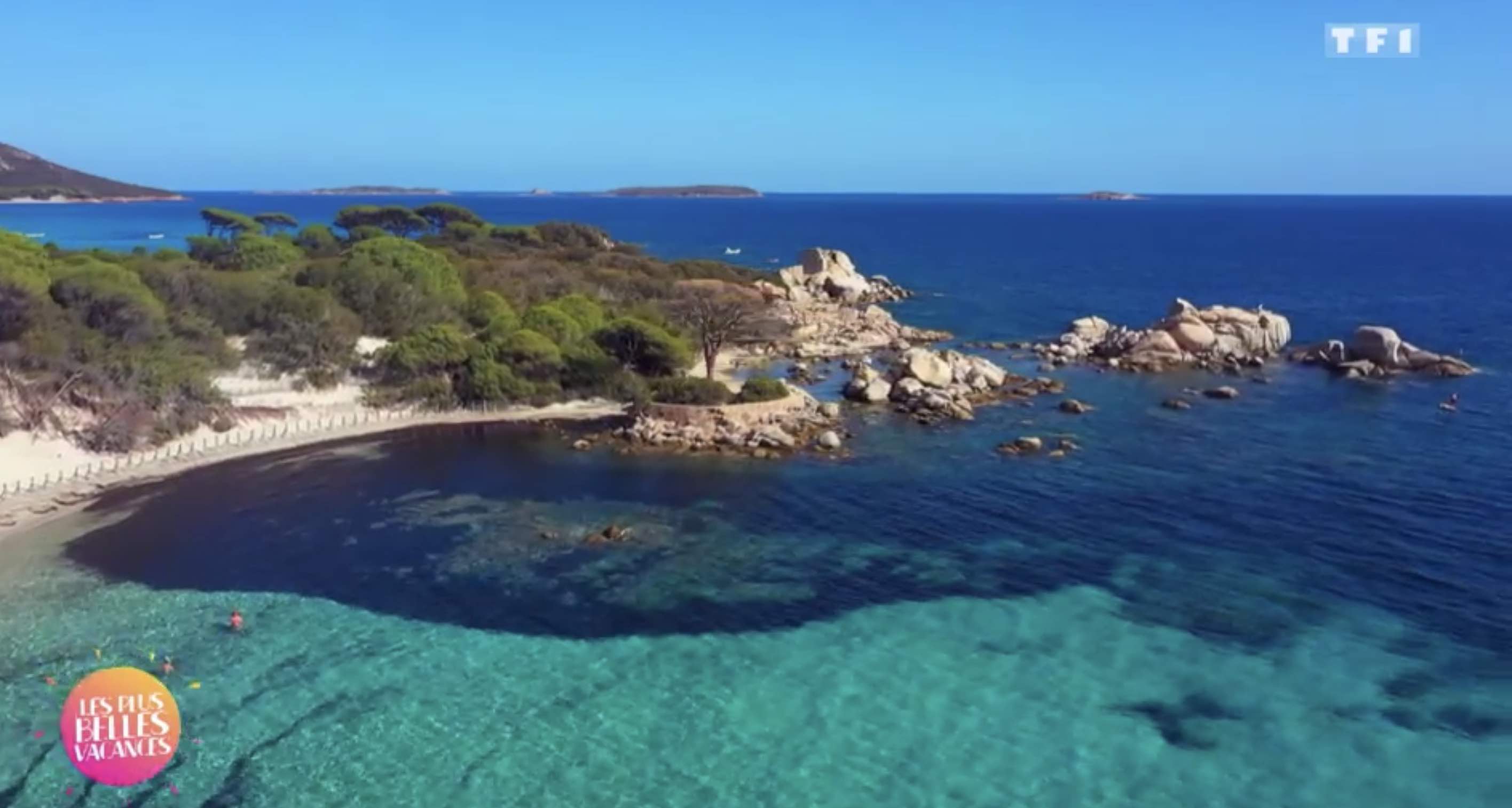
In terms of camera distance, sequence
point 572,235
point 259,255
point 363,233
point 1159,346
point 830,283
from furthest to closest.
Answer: point 572,235 < point 830,283 < point 363,233 < point 259,255 < point 1159,346

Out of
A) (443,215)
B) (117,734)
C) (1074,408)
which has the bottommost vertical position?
(117,734)

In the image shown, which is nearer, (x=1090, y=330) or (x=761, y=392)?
(x=761, y=392)

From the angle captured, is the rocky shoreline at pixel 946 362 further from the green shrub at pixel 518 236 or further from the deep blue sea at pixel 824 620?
the green shrub at pixel 518 236

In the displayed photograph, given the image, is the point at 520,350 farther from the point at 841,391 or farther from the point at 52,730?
the point at 52,730

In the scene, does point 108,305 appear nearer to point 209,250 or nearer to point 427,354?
point 427,354

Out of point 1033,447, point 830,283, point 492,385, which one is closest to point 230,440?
point 492,385

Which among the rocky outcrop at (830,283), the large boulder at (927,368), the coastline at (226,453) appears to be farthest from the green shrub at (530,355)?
the rocky outcrop at (830,283)

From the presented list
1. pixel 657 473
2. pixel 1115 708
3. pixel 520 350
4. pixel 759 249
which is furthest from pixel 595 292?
pixel 759 249
